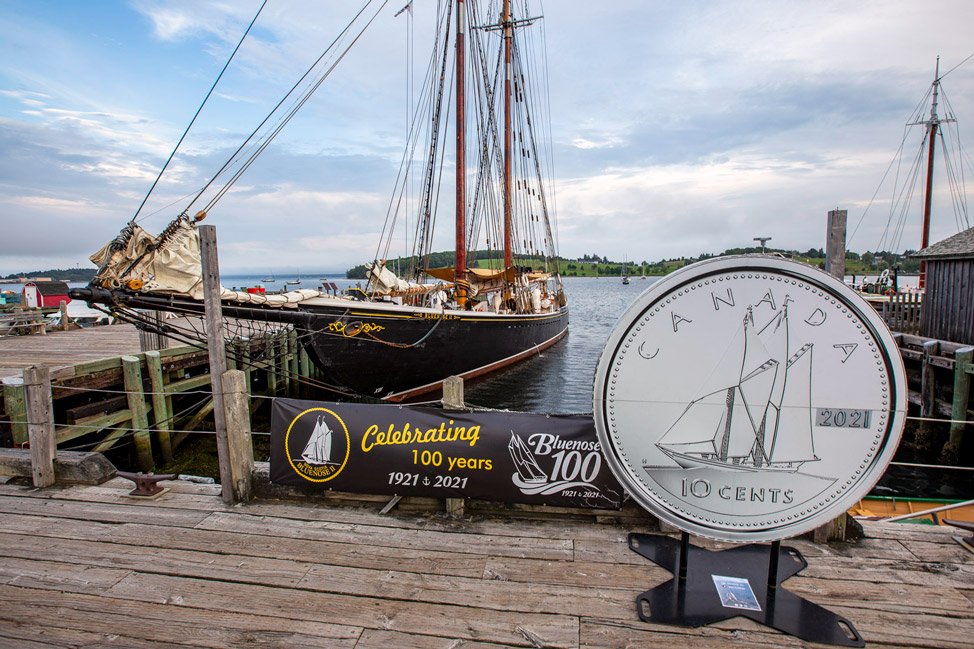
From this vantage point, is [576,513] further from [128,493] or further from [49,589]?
[128,493]

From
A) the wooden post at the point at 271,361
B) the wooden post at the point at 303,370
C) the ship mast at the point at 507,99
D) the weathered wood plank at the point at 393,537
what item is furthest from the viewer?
the ship mast at the point at 507,99

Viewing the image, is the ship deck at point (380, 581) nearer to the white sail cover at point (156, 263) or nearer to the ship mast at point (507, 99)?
the white sail cover at point (156, 263)

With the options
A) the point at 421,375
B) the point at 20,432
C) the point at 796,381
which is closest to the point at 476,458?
the point at 796,381

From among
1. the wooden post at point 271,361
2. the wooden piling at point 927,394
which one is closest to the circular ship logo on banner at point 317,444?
the wooden post at point 271,361

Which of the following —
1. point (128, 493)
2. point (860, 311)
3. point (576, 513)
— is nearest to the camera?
point (860, 311)

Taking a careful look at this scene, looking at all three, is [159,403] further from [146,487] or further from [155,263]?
[146,487]

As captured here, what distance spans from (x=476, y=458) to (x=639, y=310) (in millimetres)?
1902

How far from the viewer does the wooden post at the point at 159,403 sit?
9.91m

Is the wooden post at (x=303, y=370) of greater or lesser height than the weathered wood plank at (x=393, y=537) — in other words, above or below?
below

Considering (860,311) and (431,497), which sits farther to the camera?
(431,497)

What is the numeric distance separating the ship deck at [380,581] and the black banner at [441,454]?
0.26m

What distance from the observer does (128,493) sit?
14.6 ft

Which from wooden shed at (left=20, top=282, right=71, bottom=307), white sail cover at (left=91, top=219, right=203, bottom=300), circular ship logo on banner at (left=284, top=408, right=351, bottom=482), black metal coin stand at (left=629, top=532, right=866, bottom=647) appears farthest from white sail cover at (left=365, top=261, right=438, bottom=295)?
wooden shed at (left=20, top=282, right=71, bottom=307)

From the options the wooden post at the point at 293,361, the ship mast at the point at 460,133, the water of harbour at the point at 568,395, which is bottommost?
the water of harbour at the point at 568,395
